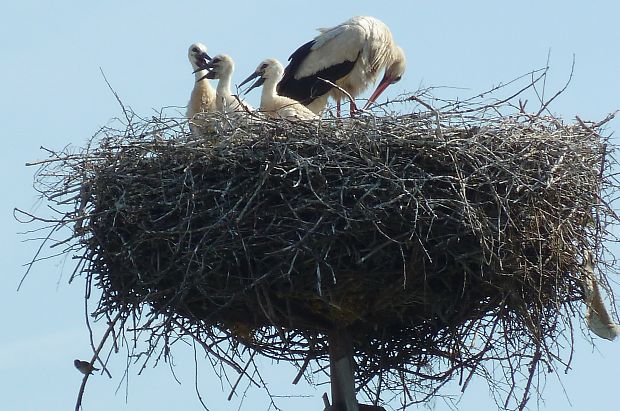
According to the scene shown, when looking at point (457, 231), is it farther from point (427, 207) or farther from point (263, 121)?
point (263, 121)

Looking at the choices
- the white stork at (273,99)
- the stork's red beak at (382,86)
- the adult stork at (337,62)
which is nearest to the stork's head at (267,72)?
the white stork at (273,99)

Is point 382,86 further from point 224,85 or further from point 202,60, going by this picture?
point 224,85

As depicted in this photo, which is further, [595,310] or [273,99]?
[273,99]

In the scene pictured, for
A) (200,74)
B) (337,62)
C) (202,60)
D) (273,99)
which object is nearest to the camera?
(273,99)

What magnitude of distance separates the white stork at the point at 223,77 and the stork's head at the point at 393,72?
213 cm

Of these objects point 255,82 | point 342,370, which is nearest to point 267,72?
point 255,82

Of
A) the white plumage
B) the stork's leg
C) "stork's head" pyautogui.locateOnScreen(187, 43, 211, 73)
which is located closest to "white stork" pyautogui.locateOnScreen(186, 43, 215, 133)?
"stork's head" pyautogui.locateOnScreen(187, 43, 211, 73)

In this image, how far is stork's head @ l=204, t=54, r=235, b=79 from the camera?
962 cm

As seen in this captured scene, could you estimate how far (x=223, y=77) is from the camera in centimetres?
960

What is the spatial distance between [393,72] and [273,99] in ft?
7.94

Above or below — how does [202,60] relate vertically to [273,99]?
above

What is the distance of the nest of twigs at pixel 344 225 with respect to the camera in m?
7.65

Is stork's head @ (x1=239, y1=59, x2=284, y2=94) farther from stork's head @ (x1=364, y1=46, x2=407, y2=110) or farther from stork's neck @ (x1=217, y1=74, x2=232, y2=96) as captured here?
stork's head @ (x1=364, y1=46, x2=407, y2=110)

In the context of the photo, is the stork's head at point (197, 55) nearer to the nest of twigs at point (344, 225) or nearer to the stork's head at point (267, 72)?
the stork's head at point (267, 72)
